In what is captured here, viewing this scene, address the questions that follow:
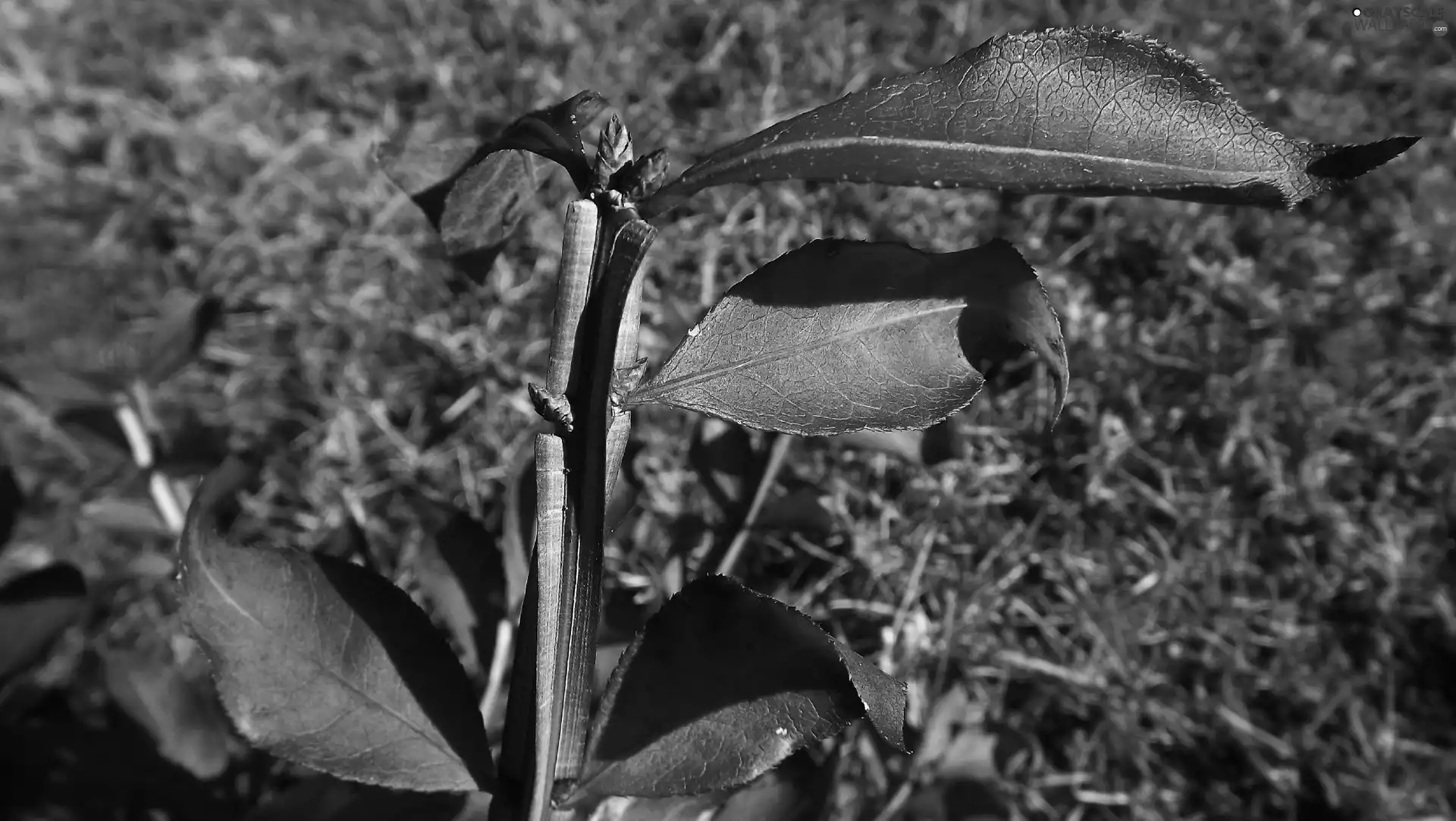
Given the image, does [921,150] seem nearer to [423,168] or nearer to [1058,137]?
[1058,137]

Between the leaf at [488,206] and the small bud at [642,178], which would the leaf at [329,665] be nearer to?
the leaf at [488,206]

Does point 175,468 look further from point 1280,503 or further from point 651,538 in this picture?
point 1280,503

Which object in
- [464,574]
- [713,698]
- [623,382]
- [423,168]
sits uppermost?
[423,168]

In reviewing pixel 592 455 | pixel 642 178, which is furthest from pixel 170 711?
pixel 642 178

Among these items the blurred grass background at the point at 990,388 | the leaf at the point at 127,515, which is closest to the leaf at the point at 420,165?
the blurred grass background at the point at 990,388

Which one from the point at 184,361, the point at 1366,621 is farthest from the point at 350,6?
the point at 1366,621

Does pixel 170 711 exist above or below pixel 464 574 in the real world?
below
